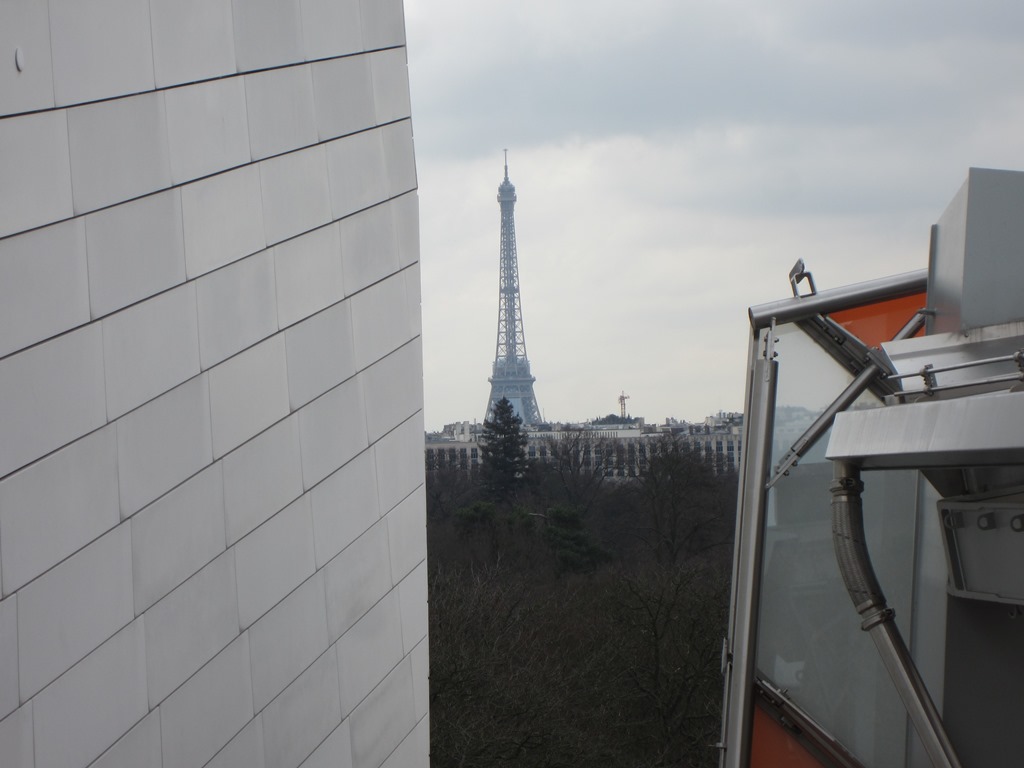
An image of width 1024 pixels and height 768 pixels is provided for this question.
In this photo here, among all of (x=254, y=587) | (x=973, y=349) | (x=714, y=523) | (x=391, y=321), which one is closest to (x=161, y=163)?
(x=254, y=587)

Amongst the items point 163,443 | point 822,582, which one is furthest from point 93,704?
point 822,582

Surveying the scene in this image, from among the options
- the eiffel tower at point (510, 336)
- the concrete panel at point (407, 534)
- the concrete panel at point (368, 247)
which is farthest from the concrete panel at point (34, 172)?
the eiffel tower at point (510, 336)

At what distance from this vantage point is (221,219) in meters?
6.36

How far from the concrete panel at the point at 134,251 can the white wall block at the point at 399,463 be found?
3108 millimetres

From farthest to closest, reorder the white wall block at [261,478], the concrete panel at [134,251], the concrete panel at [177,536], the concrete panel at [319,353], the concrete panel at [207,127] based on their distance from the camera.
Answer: the concrete panel at [319,353] < the white wall block at [261,478] < the concrete panel at [207,127] < the concrete panel at [177,536] < the concrete panel at [134,251]

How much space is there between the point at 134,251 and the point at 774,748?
15.0ft

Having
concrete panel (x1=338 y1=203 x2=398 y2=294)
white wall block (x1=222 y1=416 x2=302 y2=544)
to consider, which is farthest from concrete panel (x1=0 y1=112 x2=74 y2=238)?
concrete panel (x1=338 y1=203 x2=398 y2=294)

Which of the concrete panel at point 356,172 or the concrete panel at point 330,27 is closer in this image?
the concrete panel at point 330,27

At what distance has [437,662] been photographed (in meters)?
24.1

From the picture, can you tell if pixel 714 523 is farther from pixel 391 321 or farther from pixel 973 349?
pixel 973 349

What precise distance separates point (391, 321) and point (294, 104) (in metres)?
2.11

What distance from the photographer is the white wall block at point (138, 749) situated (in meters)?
5.23

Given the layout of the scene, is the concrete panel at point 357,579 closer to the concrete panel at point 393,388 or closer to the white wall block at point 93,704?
the concrete panel at point 393,388

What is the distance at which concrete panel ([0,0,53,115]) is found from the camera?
4617mm
